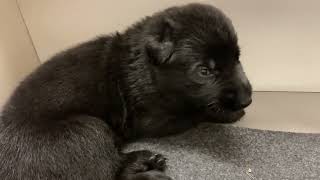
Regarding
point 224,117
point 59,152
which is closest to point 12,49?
point 59,152

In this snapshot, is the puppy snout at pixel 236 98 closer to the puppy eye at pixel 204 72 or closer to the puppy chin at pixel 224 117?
the puppy eye at pixel 204 72

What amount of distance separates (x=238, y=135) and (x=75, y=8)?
98cm

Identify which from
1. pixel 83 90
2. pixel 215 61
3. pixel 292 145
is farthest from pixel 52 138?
pixel 292 145

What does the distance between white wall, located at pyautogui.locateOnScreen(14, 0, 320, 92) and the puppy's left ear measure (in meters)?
0.52

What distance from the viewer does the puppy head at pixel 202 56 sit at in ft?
6.40

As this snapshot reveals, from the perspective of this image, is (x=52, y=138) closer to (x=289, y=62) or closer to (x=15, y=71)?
(x=15, y=71)

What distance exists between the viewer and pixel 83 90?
2.09m

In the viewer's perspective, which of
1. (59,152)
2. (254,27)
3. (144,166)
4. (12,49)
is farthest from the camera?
(12,49)

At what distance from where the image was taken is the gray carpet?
2.10 m

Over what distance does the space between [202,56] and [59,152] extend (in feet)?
1.92

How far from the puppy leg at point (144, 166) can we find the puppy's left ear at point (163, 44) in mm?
381

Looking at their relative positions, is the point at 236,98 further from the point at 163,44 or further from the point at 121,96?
the point at 121,96

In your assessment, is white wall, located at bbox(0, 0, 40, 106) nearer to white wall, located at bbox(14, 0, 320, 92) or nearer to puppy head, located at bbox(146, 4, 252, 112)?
white wall, located at bbox(14, 0, 320, 92)

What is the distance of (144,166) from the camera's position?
2109 mm
